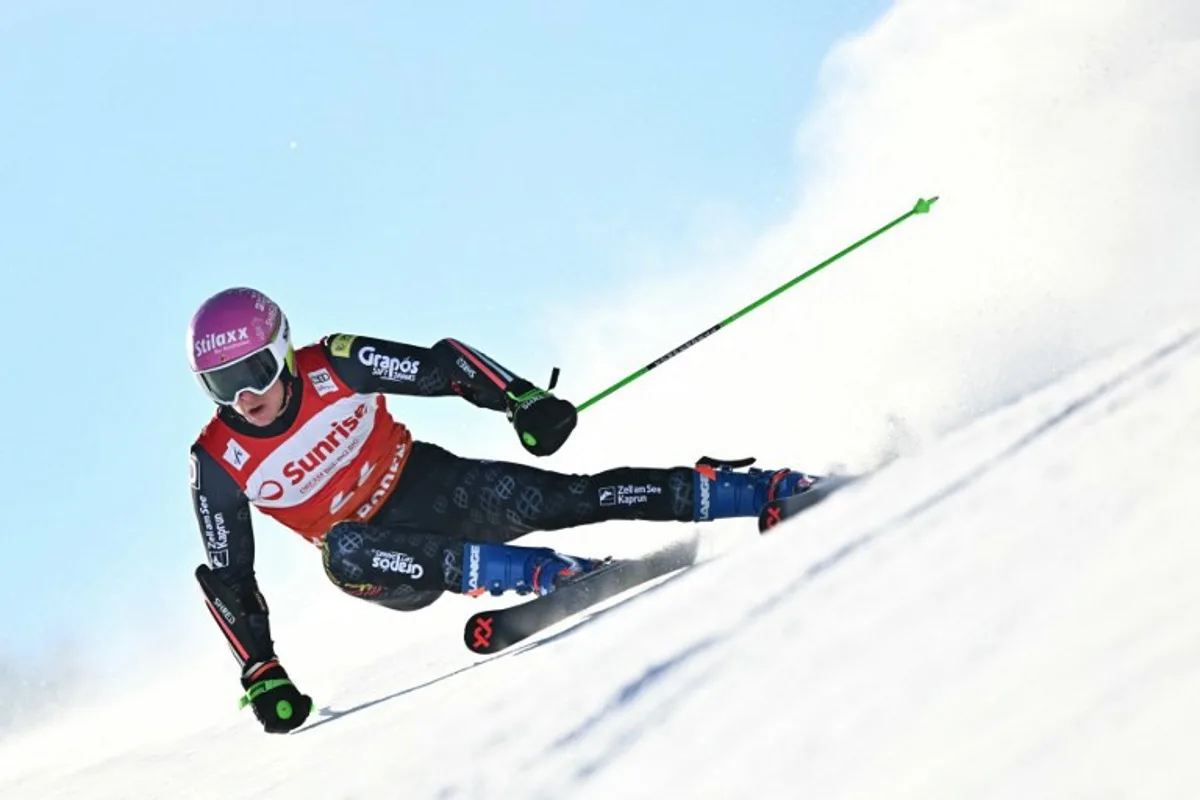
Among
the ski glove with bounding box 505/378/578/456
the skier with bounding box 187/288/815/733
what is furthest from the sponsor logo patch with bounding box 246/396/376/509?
the ski glove with bounding box 505/378/578/456

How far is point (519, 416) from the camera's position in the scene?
5.01 meters

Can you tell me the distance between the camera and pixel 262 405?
5.45 meters

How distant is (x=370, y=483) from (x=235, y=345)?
843 mm

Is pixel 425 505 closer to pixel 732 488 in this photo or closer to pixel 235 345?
pixel 235 345

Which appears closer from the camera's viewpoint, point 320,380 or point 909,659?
point 909,659

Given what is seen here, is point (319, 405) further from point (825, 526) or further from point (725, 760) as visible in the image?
point (725, 760)

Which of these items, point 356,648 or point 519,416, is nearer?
point 519,416

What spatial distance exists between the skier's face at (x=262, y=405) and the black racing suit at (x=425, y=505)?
0.04m

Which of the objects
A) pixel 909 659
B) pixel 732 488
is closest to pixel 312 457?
pixel 732 488

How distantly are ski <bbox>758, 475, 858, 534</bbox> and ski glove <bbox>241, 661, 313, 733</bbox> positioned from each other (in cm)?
185

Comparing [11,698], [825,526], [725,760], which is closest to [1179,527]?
[725,760]

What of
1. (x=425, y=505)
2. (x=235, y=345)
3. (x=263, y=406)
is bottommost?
(x=425, y=505)

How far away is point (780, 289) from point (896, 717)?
383 cm

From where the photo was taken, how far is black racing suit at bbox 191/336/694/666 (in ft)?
17.2
